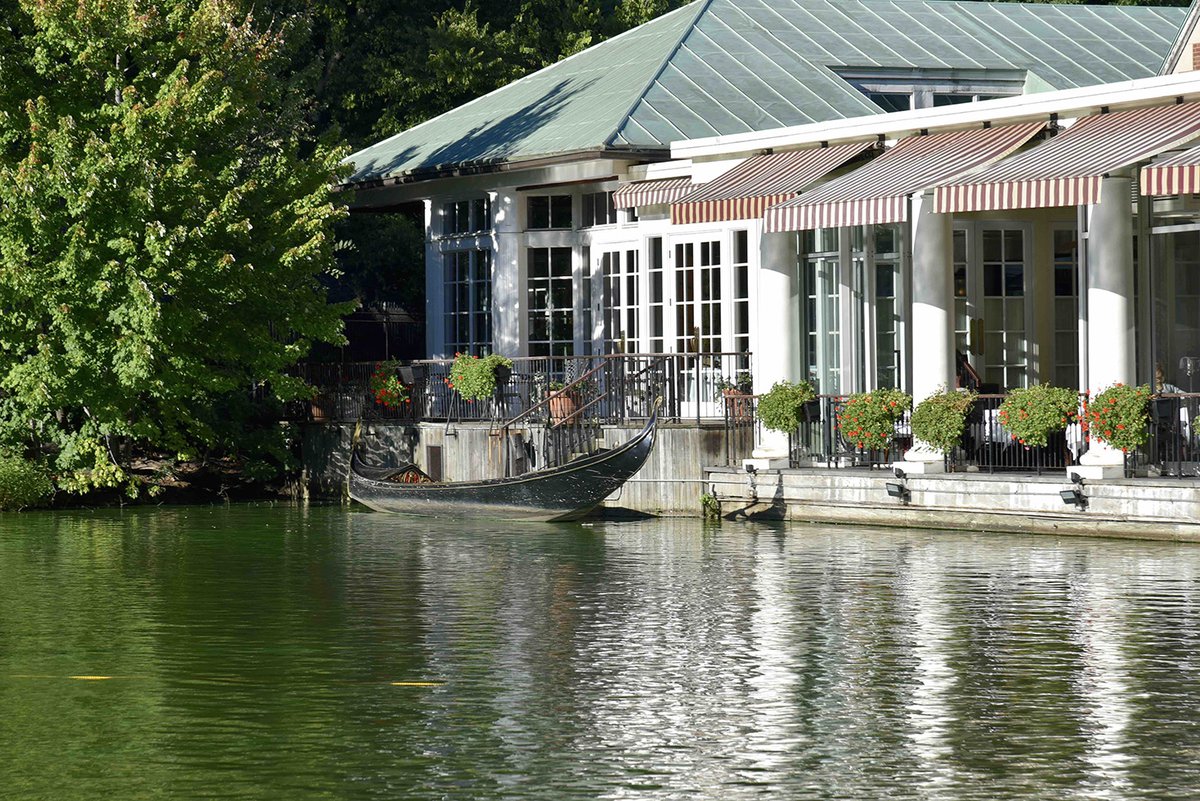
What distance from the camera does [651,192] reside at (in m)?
29.8

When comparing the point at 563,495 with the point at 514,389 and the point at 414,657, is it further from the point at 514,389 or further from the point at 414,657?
the point at 414,657

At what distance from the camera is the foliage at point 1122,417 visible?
22.6 meters

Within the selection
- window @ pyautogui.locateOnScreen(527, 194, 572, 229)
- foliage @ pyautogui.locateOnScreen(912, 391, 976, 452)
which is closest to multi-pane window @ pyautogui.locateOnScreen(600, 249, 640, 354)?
window @ pyautogui.locateOnScreen(527, 194, 572, 229)

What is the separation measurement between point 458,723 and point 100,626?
559cm

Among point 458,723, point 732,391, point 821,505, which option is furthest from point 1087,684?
point 732,391

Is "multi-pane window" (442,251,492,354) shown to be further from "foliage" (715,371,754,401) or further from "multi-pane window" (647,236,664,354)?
"foliage" (715,371,754,401)

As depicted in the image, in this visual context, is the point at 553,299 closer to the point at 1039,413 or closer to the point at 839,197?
the point at 839,197

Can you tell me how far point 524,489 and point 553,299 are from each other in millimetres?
6818

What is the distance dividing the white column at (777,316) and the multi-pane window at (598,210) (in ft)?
17.8

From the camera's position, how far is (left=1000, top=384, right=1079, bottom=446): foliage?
23375mm

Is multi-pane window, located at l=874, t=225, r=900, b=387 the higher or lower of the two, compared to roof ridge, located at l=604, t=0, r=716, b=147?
lower

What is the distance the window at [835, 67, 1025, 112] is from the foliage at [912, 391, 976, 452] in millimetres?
10241

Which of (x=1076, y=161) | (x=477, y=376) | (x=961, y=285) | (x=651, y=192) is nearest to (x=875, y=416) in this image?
(x=961, y=285)

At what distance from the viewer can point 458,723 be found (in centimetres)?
1229
